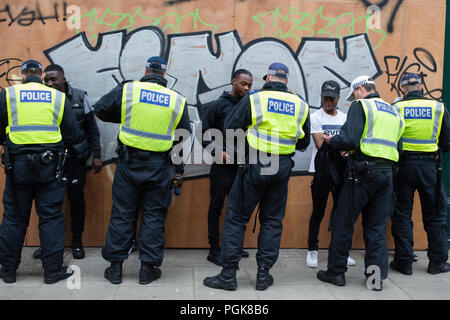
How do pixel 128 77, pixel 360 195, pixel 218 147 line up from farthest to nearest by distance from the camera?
pixel 128 77, pixel 218 147, pixel 360 195

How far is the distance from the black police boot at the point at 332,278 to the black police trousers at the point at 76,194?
2706 millimetres

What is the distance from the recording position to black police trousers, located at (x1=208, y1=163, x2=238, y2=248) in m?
4.90

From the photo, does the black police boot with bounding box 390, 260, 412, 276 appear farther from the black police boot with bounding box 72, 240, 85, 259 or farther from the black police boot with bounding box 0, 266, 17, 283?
the black police boot with bounding box 0, 266, 17, 283

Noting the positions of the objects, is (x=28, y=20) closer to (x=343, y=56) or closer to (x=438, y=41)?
(x=343, y=56)

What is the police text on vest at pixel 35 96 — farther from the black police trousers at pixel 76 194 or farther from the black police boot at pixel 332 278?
the black police boot at pixel 332 278

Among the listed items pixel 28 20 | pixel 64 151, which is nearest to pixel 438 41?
pixel 64 151

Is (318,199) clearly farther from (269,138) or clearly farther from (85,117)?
(85,117)

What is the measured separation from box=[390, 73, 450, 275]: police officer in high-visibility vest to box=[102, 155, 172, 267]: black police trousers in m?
2.57

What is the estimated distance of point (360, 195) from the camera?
4.24 metres

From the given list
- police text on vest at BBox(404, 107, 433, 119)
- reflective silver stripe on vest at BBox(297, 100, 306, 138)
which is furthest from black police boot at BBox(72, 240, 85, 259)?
police text on vest at BBox(404, 107, 433, 119)

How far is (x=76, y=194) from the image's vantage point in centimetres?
493

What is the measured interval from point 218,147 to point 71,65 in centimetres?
201

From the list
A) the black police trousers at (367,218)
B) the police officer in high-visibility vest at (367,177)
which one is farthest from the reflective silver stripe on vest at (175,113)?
the black police trousers at (367,218)

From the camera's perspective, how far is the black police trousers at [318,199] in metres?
4.93
